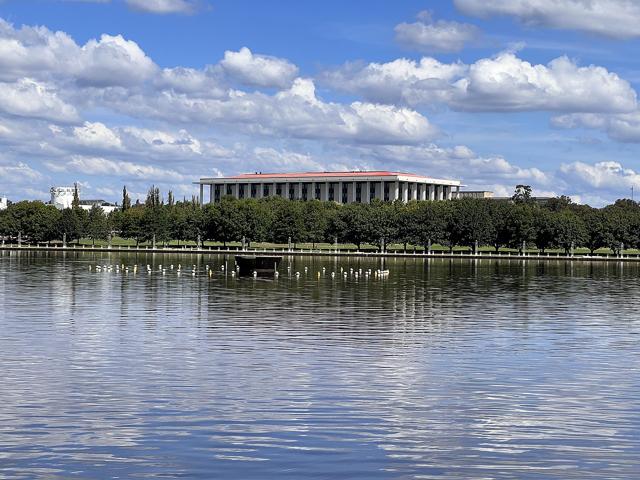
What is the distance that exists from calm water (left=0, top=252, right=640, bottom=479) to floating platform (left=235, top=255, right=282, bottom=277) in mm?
54829

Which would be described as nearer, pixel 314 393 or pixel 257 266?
pixel 314 393

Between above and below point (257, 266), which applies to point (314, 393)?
below

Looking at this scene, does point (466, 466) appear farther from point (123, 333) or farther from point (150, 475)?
point (123, 333)

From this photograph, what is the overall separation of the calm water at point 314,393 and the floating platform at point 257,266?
54829mm

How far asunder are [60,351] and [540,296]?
57.5 metres

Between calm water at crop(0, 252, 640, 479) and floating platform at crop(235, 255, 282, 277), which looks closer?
calm water at crop(0, 252, 640, 479)

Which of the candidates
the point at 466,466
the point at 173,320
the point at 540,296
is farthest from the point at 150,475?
the point at 540,296

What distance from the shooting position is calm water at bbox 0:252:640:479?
939 inches

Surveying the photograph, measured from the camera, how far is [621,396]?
109ft

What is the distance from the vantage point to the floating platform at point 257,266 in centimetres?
12338

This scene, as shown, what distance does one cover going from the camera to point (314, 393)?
1281 inches

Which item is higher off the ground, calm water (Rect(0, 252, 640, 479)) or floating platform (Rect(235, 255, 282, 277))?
floating platform (Rect(235, 255, 282, 277))

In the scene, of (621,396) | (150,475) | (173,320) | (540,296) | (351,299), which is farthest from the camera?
(540,296)

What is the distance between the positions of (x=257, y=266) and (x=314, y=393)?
9294 centimetres
